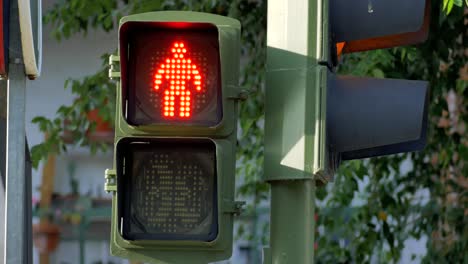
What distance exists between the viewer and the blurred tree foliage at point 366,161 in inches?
374

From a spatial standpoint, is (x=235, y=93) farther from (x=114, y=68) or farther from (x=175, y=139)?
(x=114, y=68)

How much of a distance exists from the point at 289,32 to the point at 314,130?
372 millimetres

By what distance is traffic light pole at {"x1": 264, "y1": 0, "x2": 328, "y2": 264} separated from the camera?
4.82 metres

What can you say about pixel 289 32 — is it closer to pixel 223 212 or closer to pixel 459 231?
pixel 223 212

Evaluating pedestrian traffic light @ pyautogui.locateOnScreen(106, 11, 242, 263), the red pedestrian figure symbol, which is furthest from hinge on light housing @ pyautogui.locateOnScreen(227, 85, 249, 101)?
the red pedestrian figure symbol

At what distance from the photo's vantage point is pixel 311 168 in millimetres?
4824

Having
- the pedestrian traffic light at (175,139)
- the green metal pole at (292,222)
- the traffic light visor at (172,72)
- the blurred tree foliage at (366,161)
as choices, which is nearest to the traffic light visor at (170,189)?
the pedestrian traffic light at (175,139)

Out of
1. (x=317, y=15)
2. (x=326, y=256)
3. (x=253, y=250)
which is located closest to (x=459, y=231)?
(x=326, y=256)

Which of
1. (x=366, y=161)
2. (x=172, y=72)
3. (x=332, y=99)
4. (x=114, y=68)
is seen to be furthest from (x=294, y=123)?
(x=366, y=161)

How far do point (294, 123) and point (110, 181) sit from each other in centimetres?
67

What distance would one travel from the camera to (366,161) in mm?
9930

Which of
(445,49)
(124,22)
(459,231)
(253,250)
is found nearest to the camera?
(124,22)

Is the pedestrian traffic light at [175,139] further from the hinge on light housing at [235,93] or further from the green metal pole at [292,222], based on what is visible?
the green metal pole at [292,222]

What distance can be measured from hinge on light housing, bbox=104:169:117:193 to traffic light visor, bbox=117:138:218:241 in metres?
0.02
